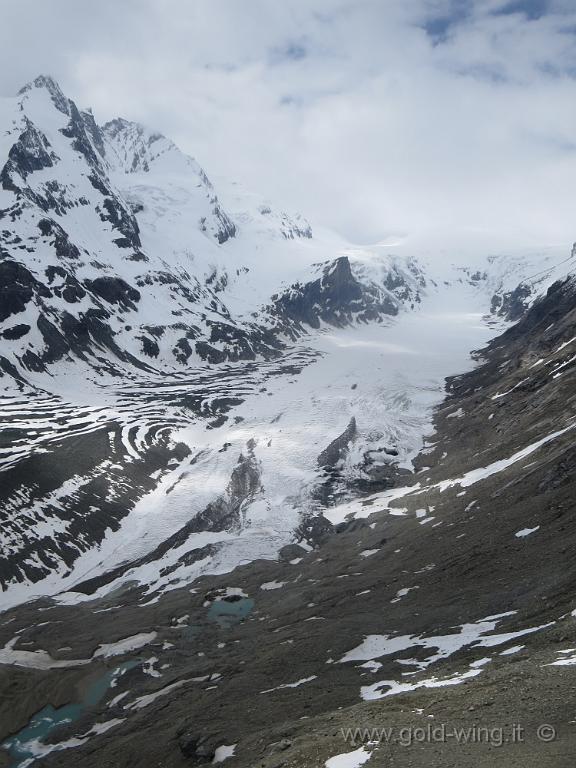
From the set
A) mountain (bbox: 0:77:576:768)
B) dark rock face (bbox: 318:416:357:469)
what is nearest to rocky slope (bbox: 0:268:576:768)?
mountain (bbox: 0:77:576:768)

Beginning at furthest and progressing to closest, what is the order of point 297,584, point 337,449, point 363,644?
1. point 337,449
2. point 297,584
3. point 363,644

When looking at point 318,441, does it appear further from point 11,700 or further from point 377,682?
point 377,682

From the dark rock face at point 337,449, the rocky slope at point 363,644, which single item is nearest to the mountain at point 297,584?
the rocky slope at point 363,644

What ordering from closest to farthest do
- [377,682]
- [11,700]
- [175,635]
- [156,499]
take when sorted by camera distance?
1. [377,682]
2. [11,700]
3. [175,635]
4. [156,499]

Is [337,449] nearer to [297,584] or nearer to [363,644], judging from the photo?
[297,584]

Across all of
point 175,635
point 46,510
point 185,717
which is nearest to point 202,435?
point 46,510

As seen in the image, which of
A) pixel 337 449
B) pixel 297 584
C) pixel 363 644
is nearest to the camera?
pixel 363 644

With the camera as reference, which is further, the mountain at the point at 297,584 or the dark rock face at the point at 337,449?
the dark rock face at the point at 337,449

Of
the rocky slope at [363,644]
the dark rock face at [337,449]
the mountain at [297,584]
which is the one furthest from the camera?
the dark rock face at [337,449]

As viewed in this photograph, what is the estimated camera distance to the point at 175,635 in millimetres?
71188

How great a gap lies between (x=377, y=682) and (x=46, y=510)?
83.9m

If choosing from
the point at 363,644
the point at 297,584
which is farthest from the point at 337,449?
the point at 363,644

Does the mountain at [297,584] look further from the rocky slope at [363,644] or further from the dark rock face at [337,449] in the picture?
the dark rock face at [337,449]

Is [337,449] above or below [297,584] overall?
above
